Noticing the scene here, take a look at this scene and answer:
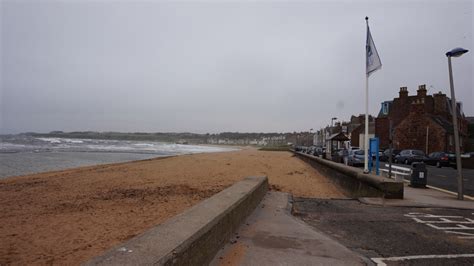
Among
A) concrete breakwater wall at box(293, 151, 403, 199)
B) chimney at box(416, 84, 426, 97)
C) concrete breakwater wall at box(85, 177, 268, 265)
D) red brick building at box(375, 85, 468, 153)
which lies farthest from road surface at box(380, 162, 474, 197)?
chimney at box(416, 84, 426, 97)

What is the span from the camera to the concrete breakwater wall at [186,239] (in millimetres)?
3098

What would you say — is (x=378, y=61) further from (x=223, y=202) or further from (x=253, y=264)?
(x=253, y=264)

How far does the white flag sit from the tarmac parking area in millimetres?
5749

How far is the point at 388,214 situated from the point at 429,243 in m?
2.31

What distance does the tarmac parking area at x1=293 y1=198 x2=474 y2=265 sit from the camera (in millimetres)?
4867

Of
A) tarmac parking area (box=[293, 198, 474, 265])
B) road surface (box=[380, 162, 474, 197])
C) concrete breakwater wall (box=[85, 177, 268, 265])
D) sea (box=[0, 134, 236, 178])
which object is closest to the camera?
concrete breakwater wall (box=[85, 177, 268, 265])

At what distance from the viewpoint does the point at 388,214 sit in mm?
7789

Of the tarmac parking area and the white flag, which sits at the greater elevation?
the white flag

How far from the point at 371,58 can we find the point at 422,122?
32.0 meters

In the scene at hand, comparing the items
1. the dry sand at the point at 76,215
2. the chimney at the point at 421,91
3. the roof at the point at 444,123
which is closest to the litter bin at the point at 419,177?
the dry sand at the point at 76,215

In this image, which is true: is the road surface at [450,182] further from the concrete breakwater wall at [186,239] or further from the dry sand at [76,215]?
the concrete breakwater wall at [186,239]

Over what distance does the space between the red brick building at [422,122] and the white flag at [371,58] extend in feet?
95.9

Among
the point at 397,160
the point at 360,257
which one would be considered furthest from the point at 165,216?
the point at 397,160

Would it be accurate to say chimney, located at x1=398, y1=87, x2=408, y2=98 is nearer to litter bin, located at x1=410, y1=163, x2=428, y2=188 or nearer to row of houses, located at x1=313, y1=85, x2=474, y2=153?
row of houses, located at x1=313, y1=85, x2=474, y2=153
